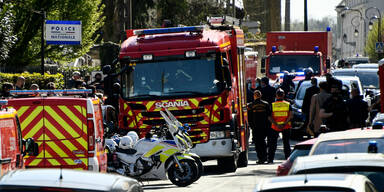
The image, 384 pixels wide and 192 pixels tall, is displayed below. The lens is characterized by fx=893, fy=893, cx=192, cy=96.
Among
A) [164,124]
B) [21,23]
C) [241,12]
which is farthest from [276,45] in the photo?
[241,12]

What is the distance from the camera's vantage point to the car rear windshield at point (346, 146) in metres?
9.95

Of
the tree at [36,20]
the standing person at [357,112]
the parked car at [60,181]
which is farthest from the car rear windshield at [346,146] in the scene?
the tree at [36,20]

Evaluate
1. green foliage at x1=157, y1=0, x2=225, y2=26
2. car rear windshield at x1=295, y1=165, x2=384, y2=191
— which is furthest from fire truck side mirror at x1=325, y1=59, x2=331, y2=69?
car rear windshield at x1=295, y1=165, x2=384, y2=191

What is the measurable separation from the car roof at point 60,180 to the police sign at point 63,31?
2361 cm

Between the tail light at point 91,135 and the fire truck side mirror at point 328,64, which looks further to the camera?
the fire truck side mirror at point 328,64

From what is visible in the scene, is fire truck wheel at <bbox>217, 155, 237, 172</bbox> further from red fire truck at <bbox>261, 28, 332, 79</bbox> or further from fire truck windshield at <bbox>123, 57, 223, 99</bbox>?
red fire truck at <bbox>261, 28, 332, 79</bbox>

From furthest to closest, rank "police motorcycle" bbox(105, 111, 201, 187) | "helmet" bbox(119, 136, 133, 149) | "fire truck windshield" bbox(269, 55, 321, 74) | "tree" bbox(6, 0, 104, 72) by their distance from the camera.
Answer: "tree" bbox(6, 0, 104, 72)
"fire truck windshield" bbox(269, 55, 321, 74)
"helmet" bbox(119, 136, 133, 149)
"police motorcycle" bbox(105, 111, 201, 187)

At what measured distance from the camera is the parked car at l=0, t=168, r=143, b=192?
6.39 meters

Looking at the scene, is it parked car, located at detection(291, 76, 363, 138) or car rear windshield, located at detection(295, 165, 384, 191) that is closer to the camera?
car rear windshield, located at detection(295, 165, 384, 191)

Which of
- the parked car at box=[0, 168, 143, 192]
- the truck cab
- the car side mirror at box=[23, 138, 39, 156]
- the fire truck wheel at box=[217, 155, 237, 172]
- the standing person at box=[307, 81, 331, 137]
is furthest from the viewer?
the fire truck wheel at box=[217, 155, 237, 172]

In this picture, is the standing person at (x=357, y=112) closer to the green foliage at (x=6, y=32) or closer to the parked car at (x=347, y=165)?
the parked car at (x=347, y=165)

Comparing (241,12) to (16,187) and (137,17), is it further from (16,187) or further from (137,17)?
(16,187)

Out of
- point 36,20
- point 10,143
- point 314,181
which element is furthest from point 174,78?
point 36,20

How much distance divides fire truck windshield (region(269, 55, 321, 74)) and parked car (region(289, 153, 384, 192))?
2632 centimetres
